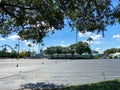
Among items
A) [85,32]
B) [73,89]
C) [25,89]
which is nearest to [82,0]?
[85,32]

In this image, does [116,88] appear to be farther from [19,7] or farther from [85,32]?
[19,7]

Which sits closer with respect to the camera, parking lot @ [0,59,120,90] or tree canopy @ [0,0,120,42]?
tree canopy @ [0,0,120,42]

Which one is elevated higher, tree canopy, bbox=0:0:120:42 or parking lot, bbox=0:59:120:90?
tree canopy, bbox=0:0:120:42

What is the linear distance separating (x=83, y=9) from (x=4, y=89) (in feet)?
19.7

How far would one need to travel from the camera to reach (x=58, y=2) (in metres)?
15.8

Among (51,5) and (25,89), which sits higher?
(51,5)

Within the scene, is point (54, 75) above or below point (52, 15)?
below

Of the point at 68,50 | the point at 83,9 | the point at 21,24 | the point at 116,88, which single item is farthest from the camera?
the point at 68,50

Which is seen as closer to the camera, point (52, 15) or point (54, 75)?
point (52, 15)

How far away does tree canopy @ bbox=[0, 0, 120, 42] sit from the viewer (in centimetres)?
1606

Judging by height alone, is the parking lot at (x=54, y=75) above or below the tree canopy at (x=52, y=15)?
below

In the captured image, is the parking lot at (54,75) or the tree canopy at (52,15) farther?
the parking lot at (54,75)

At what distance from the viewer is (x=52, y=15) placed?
1622 cm

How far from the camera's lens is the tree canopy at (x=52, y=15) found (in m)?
16.1
